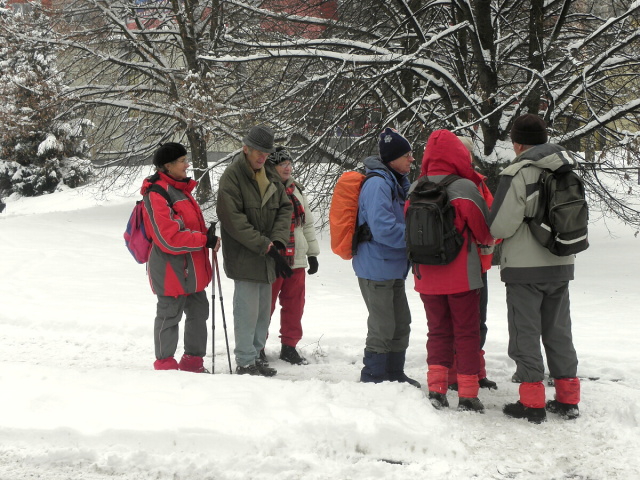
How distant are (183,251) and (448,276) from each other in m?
1.96

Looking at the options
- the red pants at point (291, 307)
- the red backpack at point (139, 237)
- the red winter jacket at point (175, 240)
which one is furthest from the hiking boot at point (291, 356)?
the red backpack at point (139, 237)

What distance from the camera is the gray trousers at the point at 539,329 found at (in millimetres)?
4246

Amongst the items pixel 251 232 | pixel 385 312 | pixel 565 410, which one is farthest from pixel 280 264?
pixel 565 410

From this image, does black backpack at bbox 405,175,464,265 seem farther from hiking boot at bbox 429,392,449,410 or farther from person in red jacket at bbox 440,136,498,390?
hiking boot at bbox 429,392,449,410

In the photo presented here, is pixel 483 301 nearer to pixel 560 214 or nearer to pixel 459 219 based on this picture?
pixel 459 219

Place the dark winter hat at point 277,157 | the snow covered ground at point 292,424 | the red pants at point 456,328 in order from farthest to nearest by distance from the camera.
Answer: the dark winter hat at point 277,157 → the red pants at point 456,328 → the snow covered ground at point 292,424

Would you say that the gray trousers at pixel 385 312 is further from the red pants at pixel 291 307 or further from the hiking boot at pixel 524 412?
the red pants at pixel 291 307

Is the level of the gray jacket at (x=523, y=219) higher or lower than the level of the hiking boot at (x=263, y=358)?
higher

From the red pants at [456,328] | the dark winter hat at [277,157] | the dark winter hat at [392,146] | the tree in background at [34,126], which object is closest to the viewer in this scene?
the red pants at [456,328]

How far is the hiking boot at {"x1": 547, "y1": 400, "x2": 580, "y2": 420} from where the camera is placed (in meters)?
4.28

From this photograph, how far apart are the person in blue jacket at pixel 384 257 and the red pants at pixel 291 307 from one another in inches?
47.5

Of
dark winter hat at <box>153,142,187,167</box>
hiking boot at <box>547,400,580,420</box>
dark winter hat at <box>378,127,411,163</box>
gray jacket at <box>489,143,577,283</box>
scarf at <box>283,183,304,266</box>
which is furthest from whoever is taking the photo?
scarf at <box>283,183,304,266</box>

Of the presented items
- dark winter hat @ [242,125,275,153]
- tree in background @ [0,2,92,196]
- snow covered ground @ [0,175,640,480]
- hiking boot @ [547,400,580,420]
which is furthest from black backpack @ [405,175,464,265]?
tree in background @ [0,2,92,196]

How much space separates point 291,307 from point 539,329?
2361 millimetres
